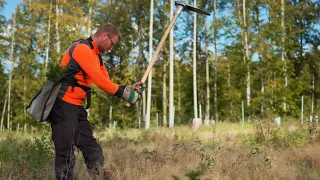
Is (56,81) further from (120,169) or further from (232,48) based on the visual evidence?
(232,48)

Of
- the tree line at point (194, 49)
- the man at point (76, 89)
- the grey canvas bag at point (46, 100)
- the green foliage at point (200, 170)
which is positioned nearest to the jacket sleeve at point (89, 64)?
the man at point (76, 89)

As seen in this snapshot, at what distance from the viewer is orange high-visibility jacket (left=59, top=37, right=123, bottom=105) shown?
3472mm

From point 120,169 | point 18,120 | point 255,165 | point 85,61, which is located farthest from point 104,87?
point 18,120

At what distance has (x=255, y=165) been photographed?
482 cm

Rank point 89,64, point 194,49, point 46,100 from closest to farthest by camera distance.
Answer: point 89,64 → point 46,100 → point 194,49

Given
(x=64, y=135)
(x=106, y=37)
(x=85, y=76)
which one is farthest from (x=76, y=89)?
(x=106, y=37)

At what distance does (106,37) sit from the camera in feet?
11.9

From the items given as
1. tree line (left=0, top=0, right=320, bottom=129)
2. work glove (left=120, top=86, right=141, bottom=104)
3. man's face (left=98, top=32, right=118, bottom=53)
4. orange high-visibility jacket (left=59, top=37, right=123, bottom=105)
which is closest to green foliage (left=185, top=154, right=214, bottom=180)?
work glove (left=120, top=86, right=141, bottom=104)

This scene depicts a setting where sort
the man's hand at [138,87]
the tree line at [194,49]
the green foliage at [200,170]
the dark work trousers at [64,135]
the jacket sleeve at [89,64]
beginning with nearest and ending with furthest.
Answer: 1. the green foliage at [200,170]
2. the jacket sleeve at [89,64]
3. the dark work trousers at [64,135]
4. the man's hand at [138,87]
5. the tree line at [194,49]

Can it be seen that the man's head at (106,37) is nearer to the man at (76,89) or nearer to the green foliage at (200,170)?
the man at (76,89)

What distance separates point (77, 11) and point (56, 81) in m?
16.5

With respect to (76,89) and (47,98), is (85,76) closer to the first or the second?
(76,89)

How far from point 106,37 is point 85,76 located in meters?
0.44

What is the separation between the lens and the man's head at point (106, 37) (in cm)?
363
